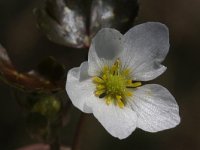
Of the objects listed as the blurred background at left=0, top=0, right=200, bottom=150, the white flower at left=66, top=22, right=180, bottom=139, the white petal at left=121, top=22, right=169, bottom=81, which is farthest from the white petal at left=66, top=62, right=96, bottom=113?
Result: the blurred background at left=0, top=0, right=200, bottom=150

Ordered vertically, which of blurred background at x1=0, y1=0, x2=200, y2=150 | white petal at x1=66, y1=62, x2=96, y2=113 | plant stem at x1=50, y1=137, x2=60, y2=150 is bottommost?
blurred background at x1=0, y1=0, x2=200, y2=150

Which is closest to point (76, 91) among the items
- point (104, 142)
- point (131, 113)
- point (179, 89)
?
point (131, 113)

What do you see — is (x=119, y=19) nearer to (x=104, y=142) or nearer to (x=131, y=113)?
(x=131, y=113)

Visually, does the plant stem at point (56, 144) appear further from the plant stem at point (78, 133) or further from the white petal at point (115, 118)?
the white petal at point (115, 118)

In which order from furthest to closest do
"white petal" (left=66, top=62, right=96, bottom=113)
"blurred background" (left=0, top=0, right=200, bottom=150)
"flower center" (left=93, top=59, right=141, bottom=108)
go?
"blurred background" (left=0, top=0, right=200, bottom=150), "flower center" (left=93, top=59, right=141, bottom=108), "white petal" (left=66, top=62, right=96, bottom=113)

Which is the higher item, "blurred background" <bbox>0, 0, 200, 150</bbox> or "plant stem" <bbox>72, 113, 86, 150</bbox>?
"plant stem" <bbox>72, 113, 86, 150</bbox>

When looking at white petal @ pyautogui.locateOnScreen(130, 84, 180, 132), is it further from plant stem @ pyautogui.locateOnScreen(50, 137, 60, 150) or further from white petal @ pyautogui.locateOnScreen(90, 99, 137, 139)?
plant stem @ pyautogui.locateOnScreen(50, 137, 60, 150)

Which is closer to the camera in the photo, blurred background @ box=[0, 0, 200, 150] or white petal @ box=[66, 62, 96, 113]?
white petal @ box=[66, 62, 96, 113]

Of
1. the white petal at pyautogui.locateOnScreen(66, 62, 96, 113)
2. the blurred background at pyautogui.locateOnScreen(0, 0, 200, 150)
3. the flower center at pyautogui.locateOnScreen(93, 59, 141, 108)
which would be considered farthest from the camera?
the blurred background at pyautogui.locateOnScreen(0, 0, 200, 150)
